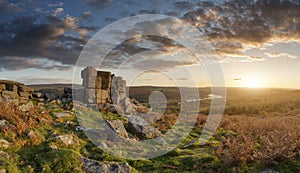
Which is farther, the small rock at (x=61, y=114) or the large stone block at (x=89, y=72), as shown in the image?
the large stone block at (x=89, y=72)

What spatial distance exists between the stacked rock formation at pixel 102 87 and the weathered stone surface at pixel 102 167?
12078 millimetres

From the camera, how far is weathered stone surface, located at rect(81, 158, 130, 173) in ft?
30.5

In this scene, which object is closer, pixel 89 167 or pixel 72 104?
pixel 89 167

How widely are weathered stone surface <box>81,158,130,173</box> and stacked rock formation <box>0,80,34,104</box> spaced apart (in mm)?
9832

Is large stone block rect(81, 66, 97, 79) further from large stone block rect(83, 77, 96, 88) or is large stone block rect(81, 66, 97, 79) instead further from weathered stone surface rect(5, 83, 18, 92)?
weathered stone surface rect(5, 83, 18, 92)

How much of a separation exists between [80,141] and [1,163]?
422 centimetres

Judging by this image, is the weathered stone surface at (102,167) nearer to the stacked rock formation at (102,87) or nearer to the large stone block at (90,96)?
the large stone block at (90,96)

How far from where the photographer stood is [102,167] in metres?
9.41

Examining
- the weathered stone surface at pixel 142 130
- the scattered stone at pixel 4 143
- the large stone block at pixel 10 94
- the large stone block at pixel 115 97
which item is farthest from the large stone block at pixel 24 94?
the scattered stone at pixel 4 143

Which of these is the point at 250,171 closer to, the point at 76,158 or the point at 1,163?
the point at 76,158

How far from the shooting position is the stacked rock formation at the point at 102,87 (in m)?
21.7

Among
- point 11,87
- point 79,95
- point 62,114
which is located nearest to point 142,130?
point 62,114

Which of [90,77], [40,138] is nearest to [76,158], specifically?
[40,138]

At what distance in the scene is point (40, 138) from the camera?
37.7 ft
